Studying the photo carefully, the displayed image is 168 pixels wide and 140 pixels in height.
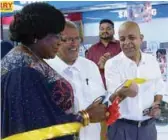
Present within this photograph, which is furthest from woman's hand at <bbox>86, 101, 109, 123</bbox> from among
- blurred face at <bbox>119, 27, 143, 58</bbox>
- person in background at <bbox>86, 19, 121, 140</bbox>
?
person in background at <bbox>86, 19, 121, 140</bbox>

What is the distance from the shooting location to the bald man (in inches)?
119

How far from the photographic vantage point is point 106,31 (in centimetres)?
429

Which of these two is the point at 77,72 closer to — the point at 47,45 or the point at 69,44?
the point at 69,44

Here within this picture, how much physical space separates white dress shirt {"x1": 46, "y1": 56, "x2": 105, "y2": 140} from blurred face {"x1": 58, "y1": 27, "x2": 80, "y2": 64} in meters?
0.05

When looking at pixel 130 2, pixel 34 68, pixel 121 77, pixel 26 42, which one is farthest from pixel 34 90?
pixel 130 2

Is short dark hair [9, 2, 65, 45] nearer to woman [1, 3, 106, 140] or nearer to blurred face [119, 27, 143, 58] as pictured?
woman [1, 3, 106, 140]

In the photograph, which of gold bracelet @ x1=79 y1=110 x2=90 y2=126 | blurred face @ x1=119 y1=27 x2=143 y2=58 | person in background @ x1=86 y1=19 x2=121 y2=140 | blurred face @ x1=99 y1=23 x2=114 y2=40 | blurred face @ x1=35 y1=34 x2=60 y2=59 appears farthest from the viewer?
blurred face @ x1=99 y1=23 x2=114 y2=40

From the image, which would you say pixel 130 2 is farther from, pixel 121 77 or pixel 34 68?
pixel 34 68

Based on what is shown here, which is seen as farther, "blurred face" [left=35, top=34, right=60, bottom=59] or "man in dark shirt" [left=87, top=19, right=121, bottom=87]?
"man in dark shirt" [left=87, top=19, right=121, bottom=87]

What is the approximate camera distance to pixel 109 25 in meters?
4.35

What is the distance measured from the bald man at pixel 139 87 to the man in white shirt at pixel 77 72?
368 mm

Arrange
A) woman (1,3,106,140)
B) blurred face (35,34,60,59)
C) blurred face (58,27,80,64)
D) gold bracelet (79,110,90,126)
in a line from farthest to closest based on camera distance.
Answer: blurred face (58,27,80,64) → gold bracelet (79,110,90,126) → blurred face (35,34,60,59) → woman (1,3,106,140)

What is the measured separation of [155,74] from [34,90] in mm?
1835

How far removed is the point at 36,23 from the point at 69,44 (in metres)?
0.92
